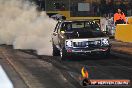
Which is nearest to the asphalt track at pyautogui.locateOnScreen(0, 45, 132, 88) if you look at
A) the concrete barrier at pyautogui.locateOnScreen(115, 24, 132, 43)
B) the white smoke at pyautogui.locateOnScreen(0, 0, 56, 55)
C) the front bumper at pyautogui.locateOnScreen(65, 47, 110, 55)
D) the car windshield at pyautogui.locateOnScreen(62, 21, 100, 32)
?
the front bumper at pyautogui.locateOnScreen(65, 47, 110, 55)

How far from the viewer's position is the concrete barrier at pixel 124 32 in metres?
27.4

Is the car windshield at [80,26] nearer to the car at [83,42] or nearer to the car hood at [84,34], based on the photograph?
the car at [83,42]

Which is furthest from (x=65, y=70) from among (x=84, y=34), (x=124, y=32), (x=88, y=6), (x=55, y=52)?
(x=88, y=6)

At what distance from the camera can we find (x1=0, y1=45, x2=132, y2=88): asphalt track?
35.3 ft

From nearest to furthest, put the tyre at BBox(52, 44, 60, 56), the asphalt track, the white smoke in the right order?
the asphalt track, the tyre at BBox(52, 44, 60, 56), the white smoke

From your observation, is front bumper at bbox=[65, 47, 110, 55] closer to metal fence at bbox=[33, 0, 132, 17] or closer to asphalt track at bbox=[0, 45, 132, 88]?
asphalt track at bbox=[0, 45, 132, 88]

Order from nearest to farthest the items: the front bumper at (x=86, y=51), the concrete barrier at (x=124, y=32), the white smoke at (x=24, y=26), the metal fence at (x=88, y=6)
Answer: the front bumper at (x=86, y=51) < the white smoke at (x=24, y=26) < the concrete barrier at (x=124, y=32) < the metal fence at (x=88, y=6)

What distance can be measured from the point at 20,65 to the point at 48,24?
876cm

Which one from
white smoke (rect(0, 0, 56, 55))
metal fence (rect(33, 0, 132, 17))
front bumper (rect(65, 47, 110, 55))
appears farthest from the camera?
metal fence (rect(33, 0, 132, 17))

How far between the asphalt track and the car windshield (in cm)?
111

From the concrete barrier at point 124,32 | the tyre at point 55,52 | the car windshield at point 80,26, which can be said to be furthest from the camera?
the concrete barrier at point 124,32

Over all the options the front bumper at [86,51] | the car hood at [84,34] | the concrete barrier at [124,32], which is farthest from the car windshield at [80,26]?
the concrete barrier at [124,32]

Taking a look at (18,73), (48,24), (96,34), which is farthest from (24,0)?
(18,73)

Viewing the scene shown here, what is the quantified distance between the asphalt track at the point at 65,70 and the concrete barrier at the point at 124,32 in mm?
11106
